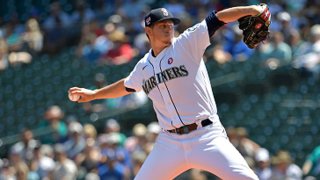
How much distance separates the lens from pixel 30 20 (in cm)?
1619

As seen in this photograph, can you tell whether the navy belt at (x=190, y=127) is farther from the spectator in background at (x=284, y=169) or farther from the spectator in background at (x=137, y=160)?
the spectator in background at (x=137, y=160)

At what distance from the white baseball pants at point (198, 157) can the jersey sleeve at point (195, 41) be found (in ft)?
1.75

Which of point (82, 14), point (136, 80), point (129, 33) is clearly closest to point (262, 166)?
point (136, 80)

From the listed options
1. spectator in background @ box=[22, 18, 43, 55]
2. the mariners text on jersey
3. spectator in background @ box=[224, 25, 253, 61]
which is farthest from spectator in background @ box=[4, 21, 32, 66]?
the mariners text on jersey

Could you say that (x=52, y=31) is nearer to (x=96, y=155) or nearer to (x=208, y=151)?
(x=96, y=155)

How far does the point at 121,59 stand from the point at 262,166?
4111mm

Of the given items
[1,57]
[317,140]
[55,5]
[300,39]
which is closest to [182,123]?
[317,140]

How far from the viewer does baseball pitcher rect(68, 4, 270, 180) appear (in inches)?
246

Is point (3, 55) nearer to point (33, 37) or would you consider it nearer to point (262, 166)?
point (33, 37)

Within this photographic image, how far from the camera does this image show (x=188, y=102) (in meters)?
6.38

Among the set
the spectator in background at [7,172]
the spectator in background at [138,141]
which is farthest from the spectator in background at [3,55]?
the spectator in background at [138,141]

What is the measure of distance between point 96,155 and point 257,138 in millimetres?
2113

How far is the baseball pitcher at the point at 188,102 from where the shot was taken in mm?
6238

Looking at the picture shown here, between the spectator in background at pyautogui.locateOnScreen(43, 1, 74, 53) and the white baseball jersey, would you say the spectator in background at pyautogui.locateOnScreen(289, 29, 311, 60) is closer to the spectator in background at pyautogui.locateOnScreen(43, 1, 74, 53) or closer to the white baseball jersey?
the spectator in background at pyautogui.locateOnScreen(43, 1, 74, 53)
